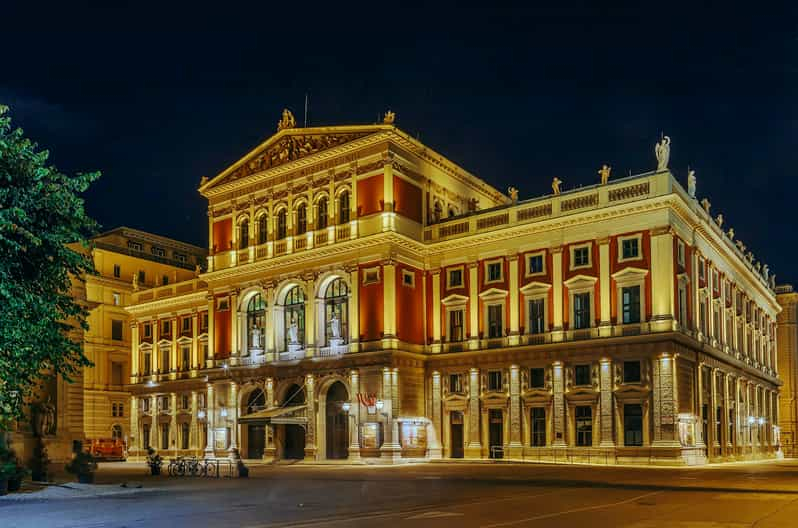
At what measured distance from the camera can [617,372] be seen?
51.2m

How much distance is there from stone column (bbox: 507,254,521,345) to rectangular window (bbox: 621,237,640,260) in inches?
293

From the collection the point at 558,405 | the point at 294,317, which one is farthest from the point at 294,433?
the point at 558,405

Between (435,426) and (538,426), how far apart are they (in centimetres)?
768

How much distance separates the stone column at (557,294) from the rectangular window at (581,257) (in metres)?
1.04

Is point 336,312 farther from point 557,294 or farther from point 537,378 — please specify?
point 557,294

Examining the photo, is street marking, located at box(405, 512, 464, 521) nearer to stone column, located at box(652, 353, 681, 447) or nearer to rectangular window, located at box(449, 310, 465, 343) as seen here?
stone column, located at box(652, 353, 681, 447)

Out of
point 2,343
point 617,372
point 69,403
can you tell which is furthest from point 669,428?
point 2,343

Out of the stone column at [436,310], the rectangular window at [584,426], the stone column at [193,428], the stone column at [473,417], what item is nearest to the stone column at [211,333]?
the stone column at [193,428]

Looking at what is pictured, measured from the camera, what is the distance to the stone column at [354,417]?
57.3 m

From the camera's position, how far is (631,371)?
51.0 m

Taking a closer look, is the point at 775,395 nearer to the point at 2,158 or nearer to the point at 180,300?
the point at 180,300

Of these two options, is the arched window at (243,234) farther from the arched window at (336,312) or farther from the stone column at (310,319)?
the arched window at (336,312)

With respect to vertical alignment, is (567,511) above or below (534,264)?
below

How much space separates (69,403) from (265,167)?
3396cm
